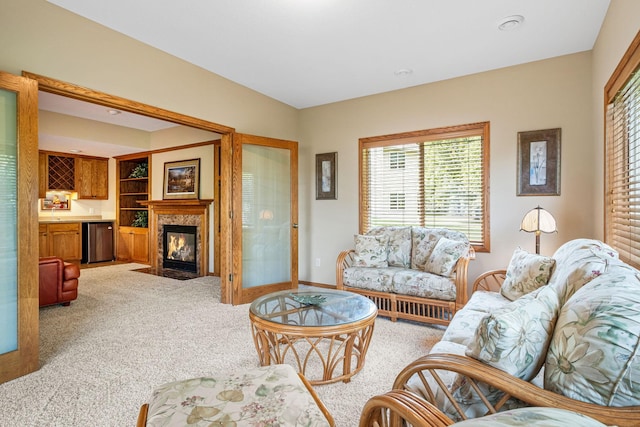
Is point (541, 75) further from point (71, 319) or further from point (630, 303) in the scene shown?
point (71, 319)

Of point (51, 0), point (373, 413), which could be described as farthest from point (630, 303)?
point (51, 0)

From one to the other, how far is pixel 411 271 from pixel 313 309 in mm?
1509

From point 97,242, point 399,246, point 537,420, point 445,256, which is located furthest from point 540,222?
point 97,242

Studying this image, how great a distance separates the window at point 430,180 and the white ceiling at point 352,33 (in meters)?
0.77

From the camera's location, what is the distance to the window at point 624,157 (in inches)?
81.0

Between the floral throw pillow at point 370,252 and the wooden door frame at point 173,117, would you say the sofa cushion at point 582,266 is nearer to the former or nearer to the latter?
the floral throw pillow at point 370,252

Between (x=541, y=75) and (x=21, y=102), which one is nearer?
(x=21, y=102)

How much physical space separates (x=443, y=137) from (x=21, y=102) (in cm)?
404

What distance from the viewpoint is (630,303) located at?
96 cm

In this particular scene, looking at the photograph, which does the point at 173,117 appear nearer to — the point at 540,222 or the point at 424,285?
the point at 424,285

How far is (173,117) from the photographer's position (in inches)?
136

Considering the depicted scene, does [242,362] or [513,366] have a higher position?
[513,366]

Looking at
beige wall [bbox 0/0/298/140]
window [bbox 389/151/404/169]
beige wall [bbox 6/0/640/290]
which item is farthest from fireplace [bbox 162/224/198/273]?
window [bbox 389/151/404/169]

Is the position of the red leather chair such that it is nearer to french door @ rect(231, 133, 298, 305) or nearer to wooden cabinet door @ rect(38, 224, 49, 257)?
french door @ rect(231, 133, 298, 305)
